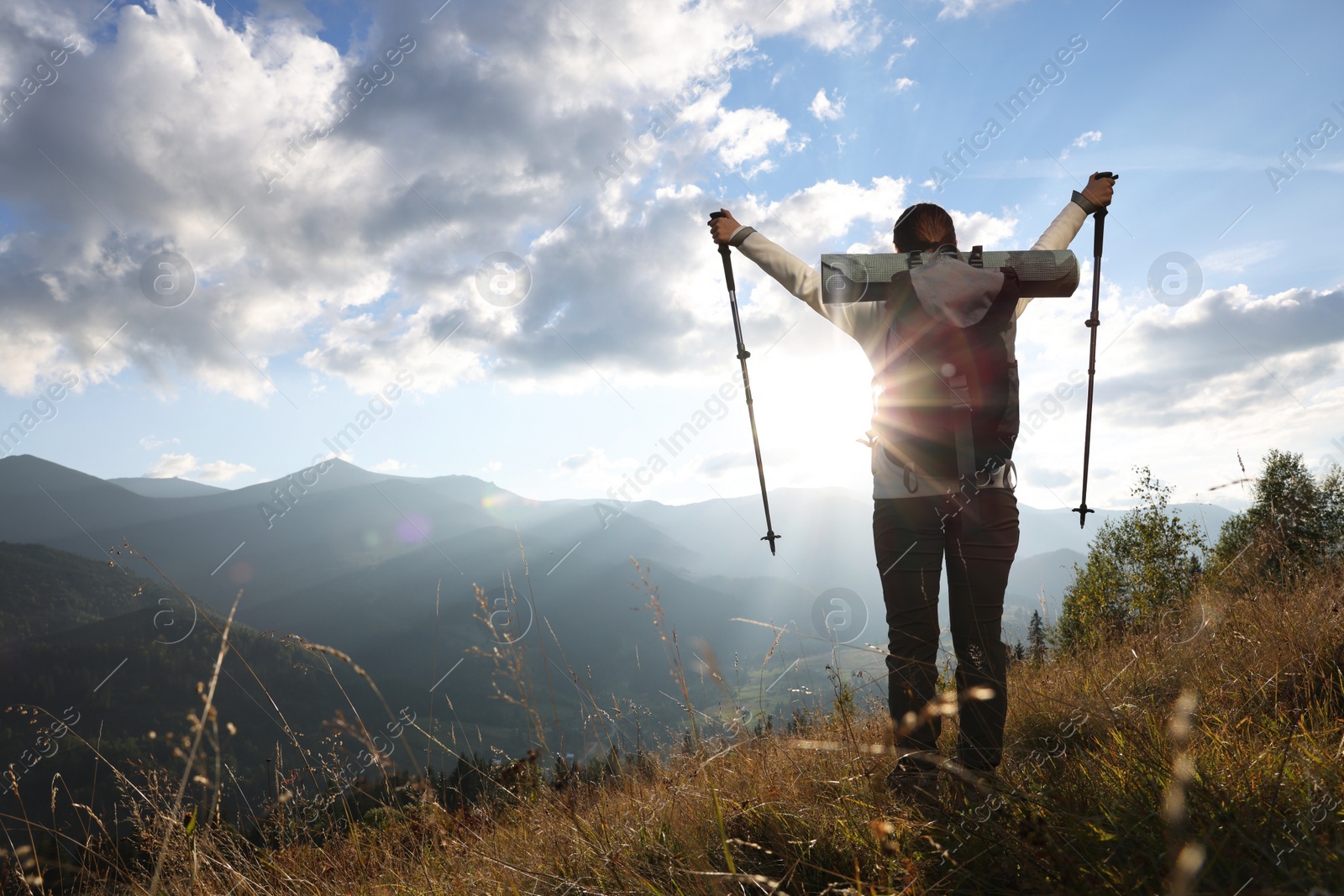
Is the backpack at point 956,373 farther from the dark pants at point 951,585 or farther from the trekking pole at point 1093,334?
the trekking pole at point 1093,334

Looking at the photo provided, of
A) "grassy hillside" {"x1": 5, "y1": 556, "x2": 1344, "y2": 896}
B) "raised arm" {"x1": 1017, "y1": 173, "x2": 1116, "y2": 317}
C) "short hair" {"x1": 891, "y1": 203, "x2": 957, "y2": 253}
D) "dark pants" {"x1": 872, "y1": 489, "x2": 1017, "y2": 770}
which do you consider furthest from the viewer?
"raised arm" {"x1": 1017, "y1": 173, "x2": 1116, "y2": 317}

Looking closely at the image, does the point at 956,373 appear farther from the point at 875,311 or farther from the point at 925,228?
the point at 925,228

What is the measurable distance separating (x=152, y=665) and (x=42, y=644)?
3608 centimetres

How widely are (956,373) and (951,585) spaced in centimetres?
103

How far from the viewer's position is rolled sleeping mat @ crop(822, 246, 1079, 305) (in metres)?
3.25

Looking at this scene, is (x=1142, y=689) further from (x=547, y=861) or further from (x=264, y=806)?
(x=264, y=806)

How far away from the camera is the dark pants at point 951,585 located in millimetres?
2961

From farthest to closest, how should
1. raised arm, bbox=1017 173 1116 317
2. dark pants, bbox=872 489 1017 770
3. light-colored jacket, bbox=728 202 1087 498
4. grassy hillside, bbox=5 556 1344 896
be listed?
1. raised arm, bbox=1017 173 1116 317
2. light-colored jacket, bbox=728 202 1087 498
3. dark pants, bbox=872 489 1017 770
4. grassy hillside, bbox=5 556 1344 896

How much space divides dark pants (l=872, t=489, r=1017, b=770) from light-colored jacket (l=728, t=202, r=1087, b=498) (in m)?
0.09

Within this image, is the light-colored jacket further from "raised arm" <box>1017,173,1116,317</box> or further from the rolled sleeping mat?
the rolled sleeping mat

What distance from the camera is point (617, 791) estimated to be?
3912 millimetres

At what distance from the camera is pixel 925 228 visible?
344cm

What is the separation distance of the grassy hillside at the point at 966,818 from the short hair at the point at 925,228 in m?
2.32

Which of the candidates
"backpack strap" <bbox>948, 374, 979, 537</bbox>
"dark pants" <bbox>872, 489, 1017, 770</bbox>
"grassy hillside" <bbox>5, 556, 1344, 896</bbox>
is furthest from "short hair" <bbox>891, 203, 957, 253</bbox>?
"grassy hillside" <bbox>5, 556, 1344, 896</bbox>
